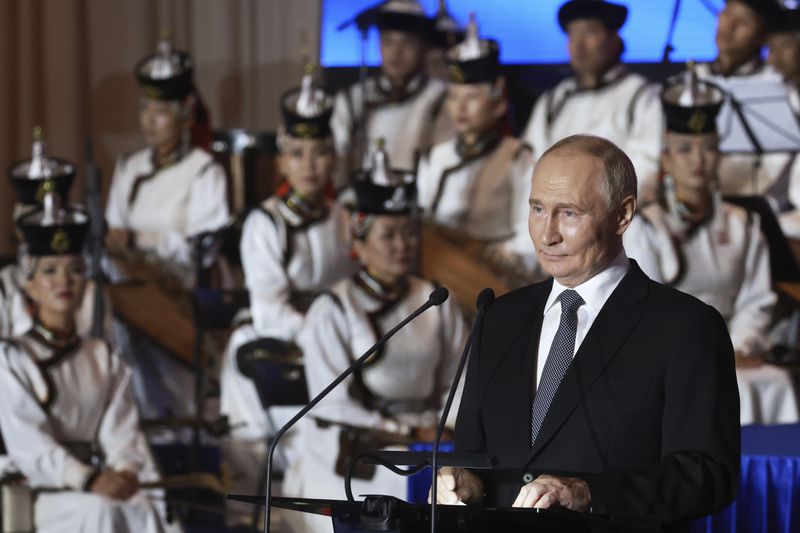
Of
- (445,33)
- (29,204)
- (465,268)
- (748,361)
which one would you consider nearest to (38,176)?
(29,204)

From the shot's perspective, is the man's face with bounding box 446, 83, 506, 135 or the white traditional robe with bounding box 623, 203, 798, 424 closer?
the white traditional robe with bounding box 623, 203, 798, 424

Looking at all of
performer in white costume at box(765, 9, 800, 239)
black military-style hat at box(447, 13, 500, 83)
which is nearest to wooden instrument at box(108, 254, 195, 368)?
black military-style hat at box(447, 13, 500, 83)

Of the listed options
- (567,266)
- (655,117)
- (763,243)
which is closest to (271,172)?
(655,117)

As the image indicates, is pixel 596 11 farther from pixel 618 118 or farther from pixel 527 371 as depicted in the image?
pixel 527 371

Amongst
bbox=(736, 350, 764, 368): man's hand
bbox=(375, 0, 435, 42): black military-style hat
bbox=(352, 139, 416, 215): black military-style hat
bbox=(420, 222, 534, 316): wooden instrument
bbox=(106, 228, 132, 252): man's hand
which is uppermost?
bbox=(375, 0, 435, 42): black military-style hat

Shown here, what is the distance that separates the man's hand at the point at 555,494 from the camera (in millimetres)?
1854

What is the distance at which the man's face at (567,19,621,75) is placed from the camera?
6.63m

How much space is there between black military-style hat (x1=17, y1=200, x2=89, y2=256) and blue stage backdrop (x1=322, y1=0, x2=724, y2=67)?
3.09m

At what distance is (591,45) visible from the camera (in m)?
6.67

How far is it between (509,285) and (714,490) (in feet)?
13.4

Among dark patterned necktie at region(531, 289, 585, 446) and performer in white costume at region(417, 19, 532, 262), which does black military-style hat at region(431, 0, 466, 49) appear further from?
dark patterned necktie at region(531, 289, 585, 446)

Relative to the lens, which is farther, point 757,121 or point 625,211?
point 757,121

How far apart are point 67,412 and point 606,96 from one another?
311 centimetres

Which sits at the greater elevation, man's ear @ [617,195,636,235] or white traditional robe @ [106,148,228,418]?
man's ear @ [617,195,636,235]
